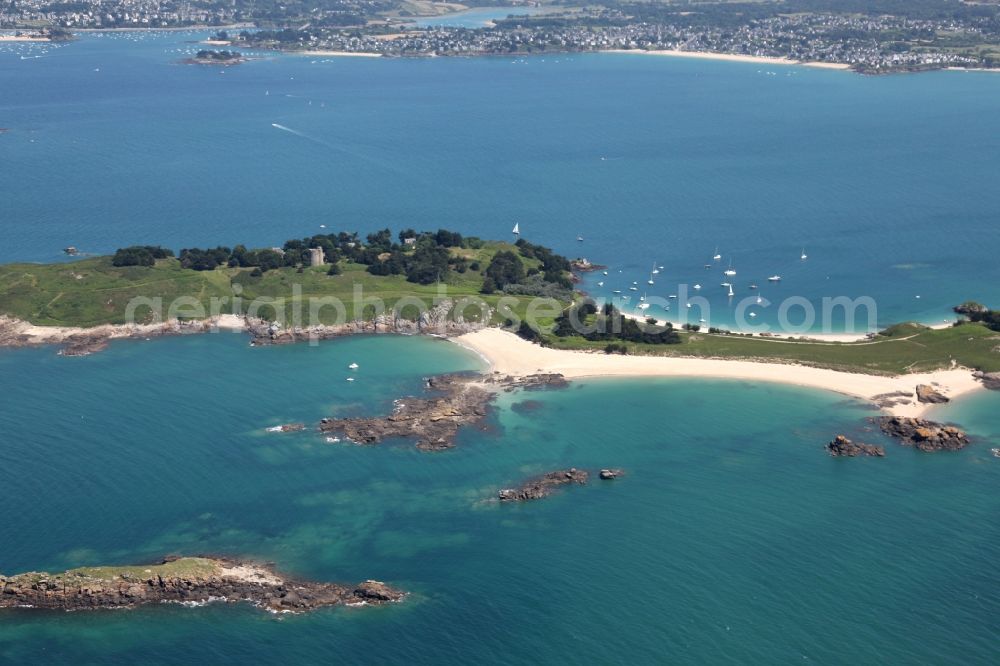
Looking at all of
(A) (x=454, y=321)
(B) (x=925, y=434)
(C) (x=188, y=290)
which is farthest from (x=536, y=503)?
(C) (x=188, y=290)

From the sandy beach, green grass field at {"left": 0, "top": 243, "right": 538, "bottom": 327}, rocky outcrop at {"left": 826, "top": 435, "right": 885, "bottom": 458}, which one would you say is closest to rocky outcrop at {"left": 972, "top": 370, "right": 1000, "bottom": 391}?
the sandy beach

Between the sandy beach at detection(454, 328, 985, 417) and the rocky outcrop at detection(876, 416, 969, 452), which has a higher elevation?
the sandy beach at detection(454, 328, 985, 417)

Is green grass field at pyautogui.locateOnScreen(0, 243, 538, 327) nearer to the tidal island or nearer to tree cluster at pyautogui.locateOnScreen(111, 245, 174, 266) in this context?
the tidal island

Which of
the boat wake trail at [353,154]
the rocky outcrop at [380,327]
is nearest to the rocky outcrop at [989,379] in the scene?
the rocky outcrop at [380,327]

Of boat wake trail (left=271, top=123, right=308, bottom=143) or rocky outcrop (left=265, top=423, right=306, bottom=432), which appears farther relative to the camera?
boat wake trail (left=271, top=123, right=308, bottom=143)

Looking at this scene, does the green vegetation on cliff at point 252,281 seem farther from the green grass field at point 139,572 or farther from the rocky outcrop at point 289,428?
the green grass field at point 139,572

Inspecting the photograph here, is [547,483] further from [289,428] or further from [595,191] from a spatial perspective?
[595,191]
